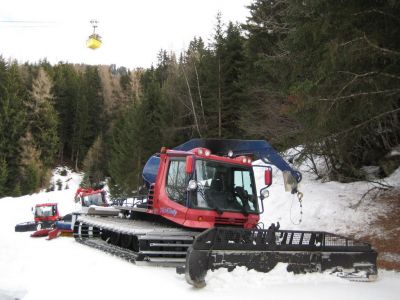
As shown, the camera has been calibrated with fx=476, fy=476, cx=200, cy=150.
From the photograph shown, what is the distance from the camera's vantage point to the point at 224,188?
10.4 metres

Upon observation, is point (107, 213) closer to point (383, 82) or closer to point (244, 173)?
point (244, 173)

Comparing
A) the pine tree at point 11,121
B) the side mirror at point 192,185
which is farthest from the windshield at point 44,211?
the pine tree at point 11,121

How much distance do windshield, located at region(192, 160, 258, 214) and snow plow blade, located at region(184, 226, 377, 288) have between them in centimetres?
178

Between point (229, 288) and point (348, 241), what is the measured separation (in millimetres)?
2936

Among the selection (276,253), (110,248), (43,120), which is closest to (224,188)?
(276,253)

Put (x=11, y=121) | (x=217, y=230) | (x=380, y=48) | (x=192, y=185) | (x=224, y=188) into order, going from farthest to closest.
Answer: (x=11, y=121) → (x=224, y=188) → (x=192, y=185) → (x=380, y=48) → (x=217, y=230)

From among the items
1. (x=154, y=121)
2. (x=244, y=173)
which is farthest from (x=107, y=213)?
(x=154, y=121)

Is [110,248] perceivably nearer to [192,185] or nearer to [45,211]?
[192,185]

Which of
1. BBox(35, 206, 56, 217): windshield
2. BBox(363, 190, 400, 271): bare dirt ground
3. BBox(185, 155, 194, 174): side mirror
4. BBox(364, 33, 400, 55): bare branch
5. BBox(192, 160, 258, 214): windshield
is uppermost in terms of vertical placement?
BBox(364, 33, 400, 55): bare branch

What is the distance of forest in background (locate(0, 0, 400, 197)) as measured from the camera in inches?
381

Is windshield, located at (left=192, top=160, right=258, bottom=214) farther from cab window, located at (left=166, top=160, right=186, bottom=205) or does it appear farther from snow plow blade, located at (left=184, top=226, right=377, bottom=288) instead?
snow plow blade, located at (left=184, top=226, right=377, bottom=288)

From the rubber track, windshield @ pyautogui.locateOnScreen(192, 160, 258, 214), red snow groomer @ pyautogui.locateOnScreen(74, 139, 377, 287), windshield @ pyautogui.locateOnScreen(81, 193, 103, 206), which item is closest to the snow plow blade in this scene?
red snow groomer @ pyautogui.locateOnScreen(74, 139, 377, 287)

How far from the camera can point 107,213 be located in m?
14.5

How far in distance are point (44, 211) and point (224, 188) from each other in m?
19.0
